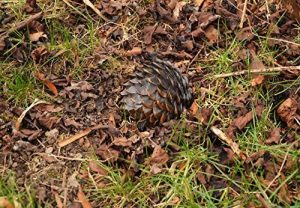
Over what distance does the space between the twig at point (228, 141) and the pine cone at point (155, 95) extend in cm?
18

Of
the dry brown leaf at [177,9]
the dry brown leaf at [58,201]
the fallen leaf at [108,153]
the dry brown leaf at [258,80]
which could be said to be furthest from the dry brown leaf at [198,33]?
the dry brown leaf at [58,201]

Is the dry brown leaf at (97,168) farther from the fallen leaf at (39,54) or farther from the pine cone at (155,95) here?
the fallen leaf at (39,54)

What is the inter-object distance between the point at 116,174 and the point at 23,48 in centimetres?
81

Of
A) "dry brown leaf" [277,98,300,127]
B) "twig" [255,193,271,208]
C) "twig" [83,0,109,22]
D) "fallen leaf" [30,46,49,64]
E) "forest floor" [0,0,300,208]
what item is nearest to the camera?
"twig" [255,193,271,208]

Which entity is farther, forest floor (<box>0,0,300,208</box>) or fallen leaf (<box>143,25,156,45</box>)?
fallen leaf (<box>143,25,156,45</box>)

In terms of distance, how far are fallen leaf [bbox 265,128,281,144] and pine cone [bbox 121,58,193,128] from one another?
381mm

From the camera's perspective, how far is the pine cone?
91.5 inches

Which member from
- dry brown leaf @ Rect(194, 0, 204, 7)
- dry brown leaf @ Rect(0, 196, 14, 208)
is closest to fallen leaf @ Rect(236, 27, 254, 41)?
dry brown leaf @ Rect(194, 0, 204, 7)

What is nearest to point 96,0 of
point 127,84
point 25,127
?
point 127,84

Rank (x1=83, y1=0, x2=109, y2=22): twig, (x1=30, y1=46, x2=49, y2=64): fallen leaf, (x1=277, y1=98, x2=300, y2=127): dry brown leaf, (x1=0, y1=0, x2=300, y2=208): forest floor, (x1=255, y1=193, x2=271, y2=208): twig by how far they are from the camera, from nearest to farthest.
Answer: (x1=255, y1=193, x2=271, y2=208): twig → (x1=0, y1=0, x2=300, y2=208): forest floor → (x1=277, y1=98, x2=300, y2=127): dry brown leaf → (x1=30, y1=46, x2=49, y2=64): fallen leaf → (x1=83, y1=0, x2=109, y2=22): twig

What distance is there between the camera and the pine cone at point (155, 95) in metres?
2.32

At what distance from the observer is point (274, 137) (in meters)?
2.27

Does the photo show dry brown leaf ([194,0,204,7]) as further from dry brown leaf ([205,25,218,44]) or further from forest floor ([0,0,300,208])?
dry brown leaf ([205,25,218,44])

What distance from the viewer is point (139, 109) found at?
7.60 ft
